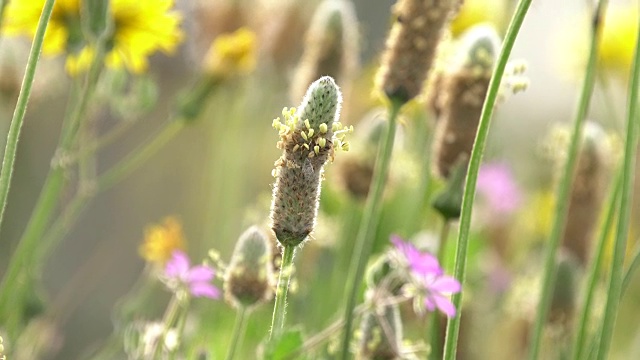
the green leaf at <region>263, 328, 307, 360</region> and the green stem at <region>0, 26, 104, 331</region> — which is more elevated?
the green stem at <region>0, 26, 104, 331</region>

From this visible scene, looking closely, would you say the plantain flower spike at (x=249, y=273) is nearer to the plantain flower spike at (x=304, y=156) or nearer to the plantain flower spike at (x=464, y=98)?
the plantain flower spike at (x=304, y=156)

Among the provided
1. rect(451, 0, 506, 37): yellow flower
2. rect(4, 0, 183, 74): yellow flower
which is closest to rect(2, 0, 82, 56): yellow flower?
rect(4, 0, 183, 74): yellow flower

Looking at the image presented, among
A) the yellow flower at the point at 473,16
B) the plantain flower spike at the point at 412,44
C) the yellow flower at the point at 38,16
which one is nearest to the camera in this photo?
the plantain flower spike at the point at 412,44

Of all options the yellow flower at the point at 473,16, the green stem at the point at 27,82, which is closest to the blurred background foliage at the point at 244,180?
the yellow flower at the point at 473,16

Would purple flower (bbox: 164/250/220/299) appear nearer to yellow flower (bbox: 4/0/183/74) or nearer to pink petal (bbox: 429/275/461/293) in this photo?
pink petal (bbox: 429/275/461/293)

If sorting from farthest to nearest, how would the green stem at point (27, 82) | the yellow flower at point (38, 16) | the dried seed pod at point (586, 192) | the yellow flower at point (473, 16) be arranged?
the yellow flower at point (473, 16)
the dried seed pod at point (586, 192)
the yellow flower at point (38, 16)
the green stem at point (27, 82)

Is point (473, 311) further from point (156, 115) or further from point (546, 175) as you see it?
point (156, 115)

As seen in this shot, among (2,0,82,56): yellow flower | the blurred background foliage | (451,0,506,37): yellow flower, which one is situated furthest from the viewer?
(451,0,506,37): yellow flower
